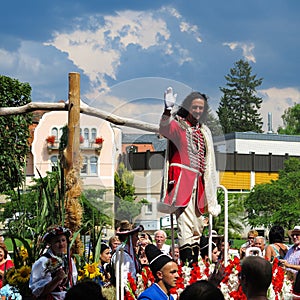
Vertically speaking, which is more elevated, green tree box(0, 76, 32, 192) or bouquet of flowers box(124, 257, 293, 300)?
green tree box(0, 76, 32, 192)

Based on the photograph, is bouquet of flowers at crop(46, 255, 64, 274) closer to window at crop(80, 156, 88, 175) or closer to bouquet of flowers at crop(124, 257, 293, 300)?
bouquet of flowers at crop(124, 257, 293, 300)

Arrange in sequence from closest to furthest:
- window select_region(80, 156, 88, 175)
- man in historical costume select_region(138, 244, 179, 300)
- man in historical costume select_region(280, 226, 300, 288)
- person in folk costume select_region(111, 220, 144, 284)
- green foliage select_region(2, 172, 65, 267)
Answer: man in historical costume select_region(138, 244, 179, 300) → window select_region(80, 156, 88, 175) → person in folk costume select_region(111, 220, 144, 284) → green foliage select_region(2, 172, 65, 267) → man in historical costume select_region(280, 226, 300, 288)

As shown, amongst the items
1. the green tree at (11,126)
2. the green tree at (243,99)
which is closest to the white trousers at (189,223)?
the green tree at (11,126)

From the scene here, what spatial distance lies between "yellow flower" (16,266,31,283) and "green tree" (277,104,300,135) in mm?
89715

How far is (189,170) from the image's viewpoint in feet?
25.0

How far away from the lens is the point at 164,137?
725 cm

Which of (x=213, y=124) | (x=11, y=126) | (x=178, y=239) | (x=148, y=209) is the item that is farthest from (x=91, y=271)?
(x=11, y=126)

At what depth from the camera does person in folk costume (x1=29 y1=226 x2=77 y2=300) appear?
6.62 m

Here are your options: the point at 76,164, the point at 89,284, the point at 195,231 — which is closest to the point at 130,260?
the point at 195,231

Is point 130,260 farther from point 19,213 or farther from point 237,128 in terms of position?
point 237,128

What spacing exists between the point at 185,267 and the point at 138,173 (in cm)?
129

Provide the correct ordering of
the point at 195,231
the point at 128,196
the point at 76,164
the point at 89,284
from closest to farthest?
1. the point at 89,284
2. the point at 128,196
3. the point at 195,231
4. the point at 76,164

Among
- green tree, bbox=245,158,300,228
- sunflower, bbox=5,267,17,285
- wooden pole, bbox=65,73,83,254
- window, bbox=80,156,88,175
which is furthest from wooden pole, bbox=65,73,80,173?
green tree, bbox=245,158,300,228

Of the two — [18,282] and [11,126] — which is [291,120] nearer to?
[11,126]
